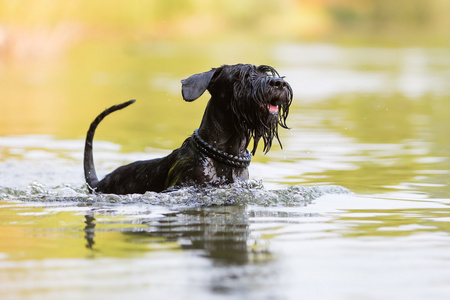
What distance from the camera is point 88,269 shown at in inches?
193

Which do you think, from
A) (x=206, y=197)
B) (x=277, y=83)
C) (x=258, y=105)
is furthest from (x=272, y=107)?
(x=206, y=197)

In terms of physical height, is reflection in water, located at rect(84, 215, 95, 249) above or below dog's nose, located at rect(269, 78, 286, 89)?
below

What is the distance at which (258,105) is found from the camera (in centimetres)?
731

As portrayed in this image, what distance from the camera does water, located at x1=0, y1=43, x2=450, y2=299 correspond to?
15.2 feet

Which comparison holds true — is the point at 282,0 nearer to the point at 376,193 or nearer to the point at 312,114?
the point at 312,114

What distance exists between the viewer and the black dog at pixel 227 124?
736 centimetres

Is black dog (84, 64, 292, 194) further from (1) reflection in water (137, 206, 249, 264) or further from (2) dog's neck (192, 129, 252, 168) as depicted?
(1) reflection in water (137, 206, 249, 264)

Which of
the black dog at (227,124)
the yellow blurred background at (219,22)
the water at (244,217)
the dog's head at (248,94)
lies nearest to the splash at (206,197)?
the water at (244,217)

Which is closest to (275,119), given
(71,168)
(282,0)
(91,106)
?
(71,168)

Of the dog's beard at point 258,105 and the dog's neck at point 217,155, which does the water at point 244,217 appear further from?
the dog's beard at point 258,105

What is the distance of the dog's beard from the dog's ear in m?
0.31

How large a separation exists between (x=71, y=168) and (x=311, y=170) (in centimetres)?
310

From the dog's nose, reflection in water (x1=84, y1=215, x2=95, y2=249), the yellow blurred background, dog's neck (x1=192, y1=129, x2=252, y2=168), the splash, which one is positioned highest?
the yellow blurred background

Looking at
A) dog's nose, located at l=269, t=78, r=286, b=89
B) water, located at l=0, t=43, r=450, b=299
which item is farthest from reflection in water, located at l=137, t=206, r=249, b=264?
dog's nose, located at l=269, t=78, r=286, b=89
